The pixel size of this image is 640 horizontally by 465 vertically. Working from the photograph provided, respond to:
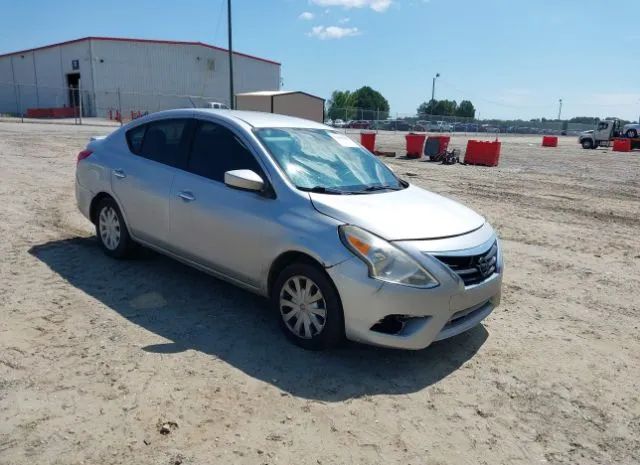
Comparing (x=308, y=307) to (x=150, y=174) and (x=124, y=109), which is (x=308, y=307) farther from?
(x=124, y=109)

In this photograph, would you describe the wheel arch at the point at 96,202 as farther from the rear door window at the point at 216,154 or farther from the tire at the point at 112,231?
the rear door window at the point at 216,154

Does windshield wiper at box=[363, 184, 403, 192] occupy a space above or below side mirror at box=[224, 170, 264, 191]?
below

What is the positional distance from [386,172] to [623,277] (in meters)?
3.15

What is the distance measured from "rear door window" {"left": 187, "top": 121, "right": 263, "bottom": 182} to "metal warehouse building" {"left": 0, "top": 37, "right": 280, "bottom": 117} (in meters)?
43.4

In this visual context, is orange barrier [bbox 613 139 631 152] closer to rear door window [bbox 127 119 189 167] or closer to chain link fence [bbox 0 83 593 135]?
chain link fence [bbox 0 83 593 135]

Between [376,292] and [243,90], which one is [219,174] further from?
[243,90]

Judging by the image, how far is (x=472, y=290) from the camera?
3.47 meters

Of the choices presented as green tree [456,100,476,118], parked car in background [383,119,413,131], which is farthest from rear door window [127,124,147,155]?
green tree [456,100,476,118]

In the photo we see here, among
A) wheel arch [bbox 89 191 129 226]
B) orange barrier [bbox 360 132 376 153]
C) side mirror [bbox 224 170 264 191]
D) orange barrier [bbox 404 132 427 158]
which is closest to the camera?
side mirror [bbox 224 170 264 191]

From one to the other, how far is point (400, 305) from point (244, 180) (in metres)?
1.49

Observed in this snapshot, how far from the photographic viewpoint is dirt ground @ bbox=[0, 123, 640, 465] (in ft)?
8.78

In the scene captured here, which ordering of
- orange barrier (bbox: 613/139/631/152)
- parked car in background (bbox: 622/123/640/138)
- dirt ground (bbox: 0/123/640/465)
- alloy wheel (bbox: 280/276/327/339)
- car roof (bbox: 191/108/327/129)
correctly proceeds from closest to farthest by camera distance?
dirt ground (bbox: 0/123/640/465), alloy wheel (bbox: 280/276/327/339), car roof (bbox: 191/108/327/129), orange barrier (bbox: 613/139/631/152), parked car in background (bbox: 622/123/640/138)

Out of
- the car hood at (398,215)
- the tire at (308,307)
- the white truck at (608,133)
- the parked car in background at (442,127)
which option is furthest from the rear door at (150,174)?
the parked car in background at (442,127)

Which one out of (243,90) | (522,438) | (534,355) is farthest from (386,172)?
(243,90)
